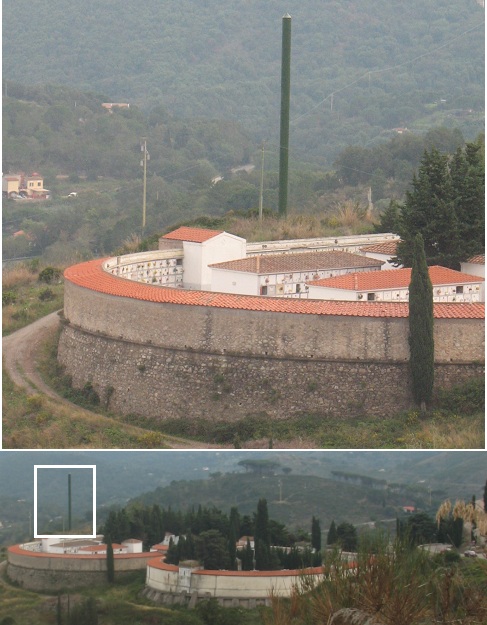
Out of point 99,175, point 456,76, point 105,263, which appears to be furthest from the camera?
point 456,76

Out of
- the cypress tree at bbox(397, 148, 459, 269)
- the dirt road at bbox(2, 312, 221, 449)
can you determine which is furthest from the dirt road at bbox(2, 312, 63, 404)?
the cypress tree at bbox(397, 148, 459, 269)

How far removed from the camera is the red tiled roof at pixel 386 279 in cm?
3222

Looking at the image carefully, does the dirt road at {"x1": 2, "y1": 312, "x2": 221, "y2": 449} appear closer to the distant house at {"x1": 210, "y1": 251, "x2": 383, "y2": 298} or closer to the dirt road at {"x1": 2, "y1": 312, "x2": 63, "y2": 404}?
the dirt road at {"x1": 2, "y1": 312, "x2": 63, "y2": 404}

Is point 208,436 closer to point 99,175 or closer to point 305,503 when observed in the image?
point 305,503

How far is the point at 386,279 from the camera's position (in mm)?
32625

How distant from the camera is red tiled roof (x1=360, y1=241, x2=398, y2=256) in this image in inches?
1436

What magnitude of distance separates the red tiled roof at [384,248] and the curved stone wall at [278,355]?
664 cm

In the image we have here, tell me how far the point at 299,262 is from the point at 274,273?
1.10m

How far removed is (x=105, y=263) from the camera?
1384 inches

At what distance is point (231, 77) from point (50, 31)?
12.4 m

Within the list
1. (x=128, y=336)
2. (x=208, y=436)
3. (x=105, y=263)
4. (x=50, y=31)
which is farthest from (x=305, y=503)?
(x=50, y=31)

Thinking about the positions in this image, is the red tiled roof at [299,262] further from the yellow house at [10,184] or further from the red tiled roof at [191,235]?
the yellow house at [10,184]

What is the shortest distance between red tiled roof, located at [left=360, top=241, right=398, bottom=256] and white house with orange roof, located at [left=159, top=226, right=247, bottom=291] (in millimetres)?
2574

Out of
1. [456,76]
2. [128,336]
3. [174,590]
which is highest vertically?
[456,76]
